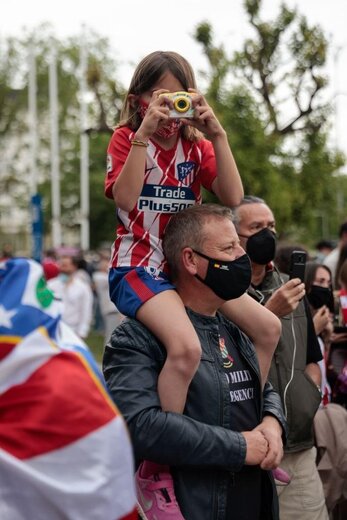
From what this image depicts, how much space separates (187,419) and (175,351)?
0.24 m

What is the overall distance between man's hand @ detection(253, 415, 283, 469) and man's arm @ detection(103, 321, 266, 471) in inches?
1.4

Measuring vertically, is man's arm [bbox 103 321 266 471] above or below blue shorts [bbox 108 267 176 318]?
below

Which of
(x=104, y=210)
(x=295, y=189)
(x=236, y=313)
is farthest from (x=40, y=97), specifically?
(x=236, y=313)

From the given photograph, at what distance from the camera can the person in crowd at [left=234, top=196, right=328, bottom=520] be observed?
12.8ft

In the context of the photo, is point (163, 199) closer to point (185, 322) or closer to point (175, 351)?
point (185, 322)

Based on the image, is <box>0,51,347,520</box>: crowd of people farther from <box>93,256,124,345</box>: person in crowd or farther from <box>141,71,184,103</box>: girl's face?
<box>93,256,124,345</box>: person in crowd

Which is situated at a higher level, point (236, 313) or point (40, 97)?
point (40, 97)

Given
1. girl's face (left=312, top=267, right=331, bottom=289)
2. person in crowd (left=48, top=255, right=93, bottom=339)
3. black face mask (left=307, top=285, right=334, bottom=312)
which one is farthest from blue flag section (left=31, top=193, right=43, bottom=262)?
black face mask (left=307, top=285, right=334, bottom=312)

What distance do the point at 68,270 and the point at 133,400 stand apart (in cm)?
978

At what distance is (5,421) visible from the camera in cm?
188

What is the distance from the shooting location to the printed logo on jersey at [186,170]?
3348 mm

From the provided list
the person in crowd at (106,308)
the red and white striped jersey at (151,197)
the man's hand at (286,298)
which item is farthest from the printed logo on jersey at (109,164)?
the person in crowd at (106,308)

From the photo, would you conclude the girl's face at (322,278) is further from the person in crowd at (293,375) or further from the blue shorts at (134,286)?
the blue shorts at (134,286)

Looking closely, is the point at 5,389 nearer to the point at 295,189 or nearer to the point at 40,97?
the point at 295,189
